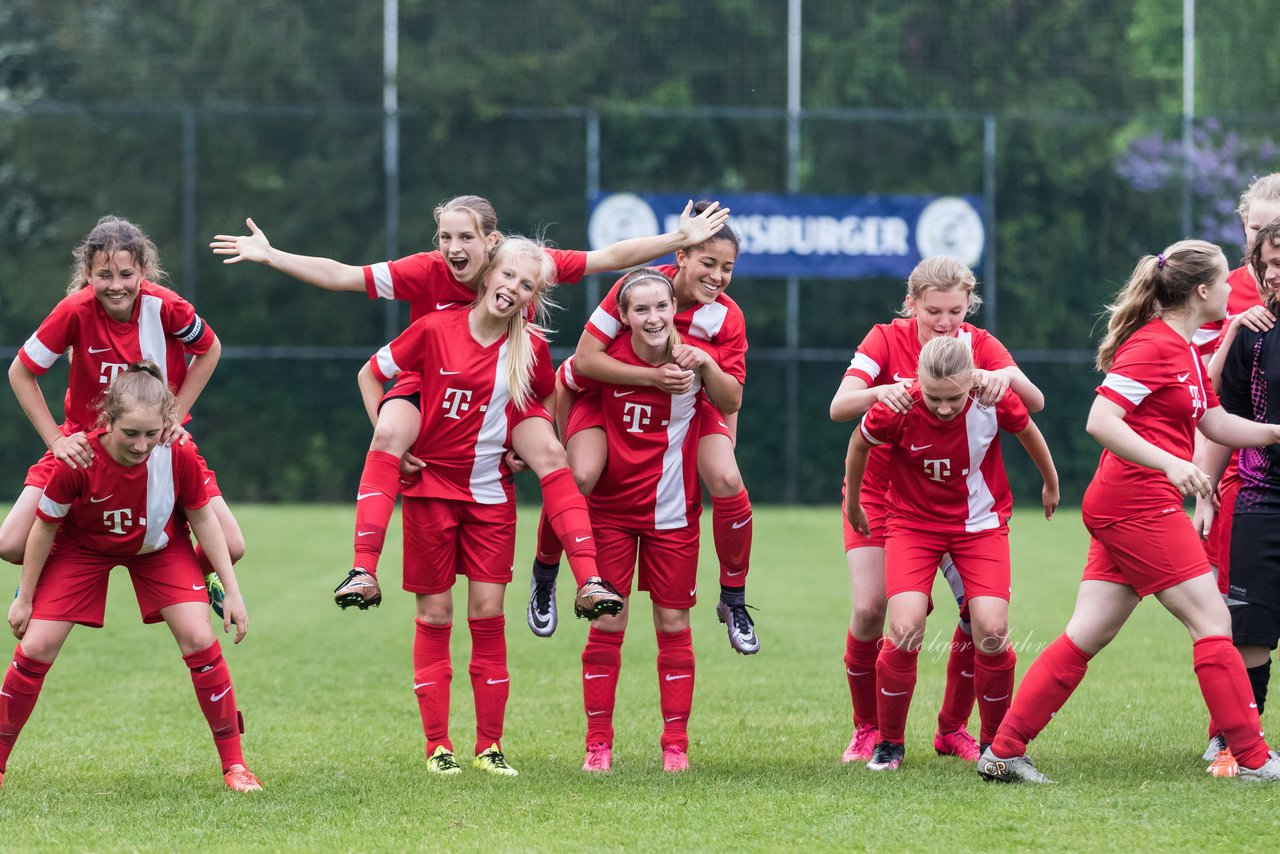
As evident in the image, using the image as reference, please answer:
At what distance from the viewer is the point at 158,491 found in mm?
4723

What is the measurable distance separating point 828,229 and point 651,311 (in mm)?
12826

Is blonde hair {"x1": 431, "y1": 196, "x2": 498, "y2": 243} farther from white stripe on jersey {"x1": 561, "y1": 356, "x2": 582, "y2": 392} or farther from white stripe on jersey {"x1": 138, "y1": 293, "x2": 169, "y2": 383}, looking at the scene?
white stripe on jersey {"x1": 138, "y1": 293, "x2": 169, "y2": 383}

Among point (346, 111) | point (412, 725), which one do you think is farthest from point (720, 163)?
point (412, 725)

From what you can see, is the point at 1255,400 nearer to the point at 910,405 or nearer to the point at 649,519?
the point at 910,405

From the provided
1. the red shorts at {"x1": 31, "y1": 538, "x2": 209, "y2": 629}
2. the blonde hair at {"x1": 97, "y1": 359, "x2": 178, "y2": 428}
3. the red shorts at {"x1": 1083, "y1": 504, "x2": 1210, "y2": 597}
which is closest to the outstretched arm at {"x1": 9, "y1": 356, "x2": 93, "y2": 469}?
the blonde hair at {"x1": 97, "y1": 359, "x2": 178, "y2": 428}

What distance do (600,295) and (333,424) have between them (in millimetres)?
3448

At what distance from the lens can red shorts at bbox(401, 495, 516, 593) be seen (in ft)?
16.8

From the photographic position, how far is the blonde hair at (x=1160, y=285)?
462cm

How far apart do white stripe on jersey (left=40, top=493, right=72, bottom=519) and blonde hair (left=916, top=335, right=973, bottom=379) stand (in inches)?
105

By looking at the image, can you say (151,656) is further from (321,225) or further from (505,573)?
(321,225)

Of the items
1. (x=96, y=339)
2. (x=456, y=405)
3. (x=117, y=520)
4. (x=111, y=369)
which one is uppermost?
(x=96, y=339)

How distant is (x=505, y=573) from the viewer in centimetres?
520

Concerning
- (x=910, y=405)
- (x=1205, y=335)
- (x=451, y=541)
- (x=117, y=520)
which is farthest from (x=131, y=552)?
(x=1205, y=335)

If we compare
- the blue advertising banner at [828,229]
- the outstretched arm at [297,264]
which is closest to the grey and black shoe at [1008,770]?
the outstretched arm at [297,264]
